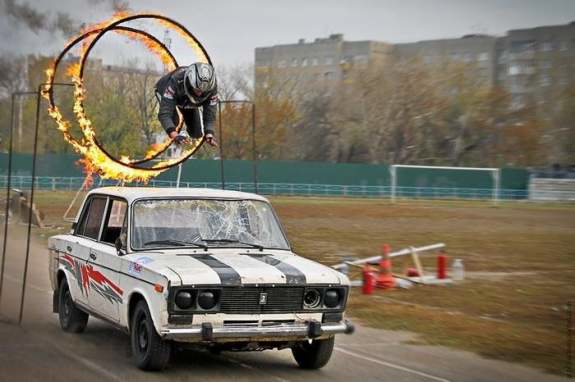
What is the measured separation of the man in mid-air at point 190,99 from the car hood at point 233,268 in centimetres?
405

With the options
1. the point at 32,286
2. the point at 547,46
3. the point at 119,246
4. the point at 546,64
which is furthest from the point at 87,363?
the point at 547,46

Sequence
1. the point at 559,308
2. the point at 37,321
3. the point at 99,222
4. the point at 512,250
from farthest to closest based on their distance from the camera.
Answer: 1. the point at 512,250
2. the point at 559,308
3. the point at 37,321
4. the point at 99,222

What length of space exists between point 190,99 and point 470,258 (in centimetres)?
1672

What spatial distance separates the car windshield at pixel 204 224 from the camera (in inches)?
384

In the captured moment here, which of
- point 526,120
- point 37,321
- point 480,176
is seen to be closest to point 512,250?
point 37,321

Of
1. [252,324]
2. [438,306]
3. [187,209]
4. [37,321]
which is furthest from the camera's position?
[438,306]

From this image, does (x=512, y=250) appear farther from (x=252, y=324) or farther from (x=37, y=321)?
(x=252, y=324)

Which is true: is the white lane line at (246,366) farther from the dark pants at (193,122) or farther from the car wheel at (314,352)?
the dark pants at (193,122)

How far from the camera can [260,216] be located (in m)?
10.5

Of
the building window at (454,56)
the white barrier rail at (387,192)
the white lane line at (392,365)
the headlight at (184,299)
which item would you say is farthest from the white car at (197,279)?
the building window at (454,56)

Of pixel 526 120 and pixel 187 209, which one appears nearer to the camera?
pixel 187 209

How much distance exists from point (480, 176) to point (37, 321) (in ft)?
160

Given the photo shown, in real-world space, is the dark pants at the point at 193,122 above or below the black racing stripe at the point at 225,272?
above

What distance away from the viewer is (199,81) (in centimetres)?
1305
